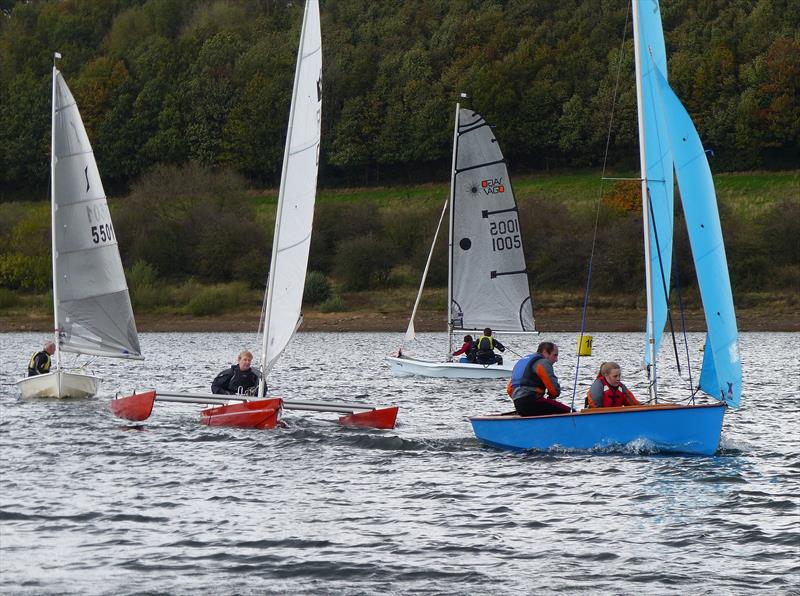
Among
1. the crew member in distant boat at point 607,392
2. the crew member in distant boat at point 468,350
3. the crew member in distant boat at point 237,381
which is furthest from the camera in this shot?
the crew member in distant boat at point 468,350

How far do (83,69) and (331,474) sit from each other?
108310 mm

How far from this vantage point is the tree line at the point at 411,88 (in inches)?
3499

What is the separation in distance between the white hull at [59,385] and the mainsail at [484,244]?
35.7 ft

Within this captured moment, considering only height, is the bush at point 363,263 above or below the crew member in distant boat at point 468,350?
above

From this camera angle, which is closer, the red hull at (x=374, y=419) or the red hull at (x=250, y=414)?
the red hull at (x=250, y=414)

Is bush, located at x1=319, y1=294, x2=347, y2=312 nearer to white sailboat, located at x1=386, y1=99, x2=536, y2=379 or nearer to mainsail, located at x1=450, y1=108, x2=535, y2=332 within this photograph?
white sailboat, located at x1=386, y1=99, x2=536, y2=379

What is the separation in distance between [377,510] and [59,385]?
12662 mm

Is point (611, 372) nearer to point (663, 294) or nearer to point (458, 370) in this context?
point (663, 294)

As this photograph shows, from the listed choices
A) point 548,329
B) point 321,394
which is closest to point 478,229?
point 321,394

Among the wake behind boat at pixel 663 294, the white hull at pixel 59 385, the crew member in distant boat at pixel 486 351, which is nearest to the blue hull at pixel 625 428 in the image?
the wake behind boat at pixel 663 294

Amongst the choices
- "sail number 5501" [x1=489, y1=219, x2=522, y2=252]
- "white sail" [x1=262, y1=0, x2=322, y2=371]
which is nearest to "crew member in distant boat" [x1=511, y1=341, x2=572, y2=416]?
"white sail" [x1=262, y1=0, x2=322, y2=371]

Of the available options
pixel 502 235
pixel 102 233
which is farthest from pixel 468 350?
pixel 102 233

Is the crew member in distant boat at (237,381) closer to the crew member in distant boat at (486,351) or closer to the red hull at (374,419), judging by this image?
the red hull at (374,419)

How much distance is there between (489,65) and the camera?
98750mm
